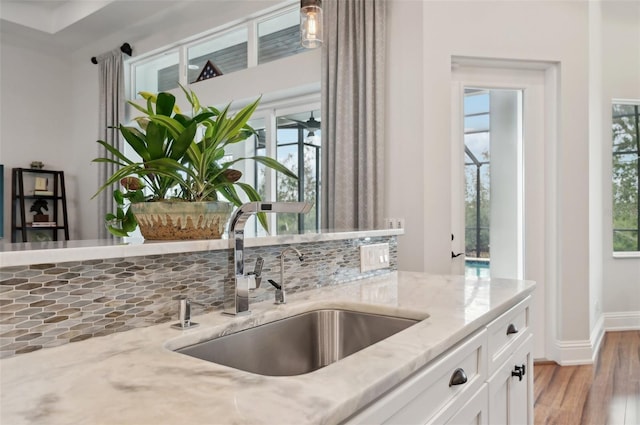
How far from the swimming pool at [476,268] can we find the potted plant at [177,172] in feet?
7.40

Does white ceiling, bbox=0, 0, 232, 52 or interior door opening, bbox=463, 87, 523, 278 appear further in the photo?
white ceiling, bbox=0, 0, 232, 52

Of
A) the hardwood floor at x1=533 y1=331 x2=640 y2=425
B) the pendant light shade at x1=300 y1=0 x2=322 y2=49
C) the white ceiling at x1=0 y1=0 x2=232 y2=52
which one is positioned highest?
the white ceiling at x1=0 y1=0 x2=232 y2=52

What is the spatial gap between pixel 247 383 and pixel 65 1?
5334 mm

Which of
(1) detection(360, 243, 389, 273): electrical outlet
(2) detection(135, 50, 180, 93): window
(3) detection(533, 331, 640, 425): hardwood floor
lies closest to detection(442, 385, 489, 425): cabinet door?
(1) detection(360, 243, 389, 273): electrical outlet

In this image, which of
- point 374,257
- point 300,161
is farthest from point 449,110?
point 374,257

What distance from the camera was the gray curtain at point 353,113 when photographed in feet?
10.0

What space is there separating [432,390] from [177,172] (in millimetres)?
843

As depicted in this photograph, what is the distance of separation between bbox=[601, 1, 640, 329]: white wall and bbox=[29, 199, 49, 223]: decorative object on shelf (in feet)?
19.7

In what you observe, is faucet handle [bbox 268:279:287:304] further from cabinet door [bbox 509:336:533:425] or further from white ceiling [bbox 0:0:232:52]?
white ceiling [bbox 0:0:232:52]

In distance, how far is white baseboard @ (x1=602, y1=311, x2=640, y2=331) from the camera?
429 centimetres

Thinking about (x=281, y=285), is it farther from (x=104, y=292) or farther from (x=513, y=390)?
(x=513, y=390)

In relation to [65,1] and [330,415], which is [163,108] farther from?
[65,1]

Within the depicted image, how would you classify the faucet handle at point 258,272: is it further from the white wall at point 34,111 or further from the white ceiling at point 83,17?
the white wall at point 34,111

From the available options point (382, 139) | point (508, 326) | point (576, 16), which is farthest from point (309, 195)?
point (508, 326)
